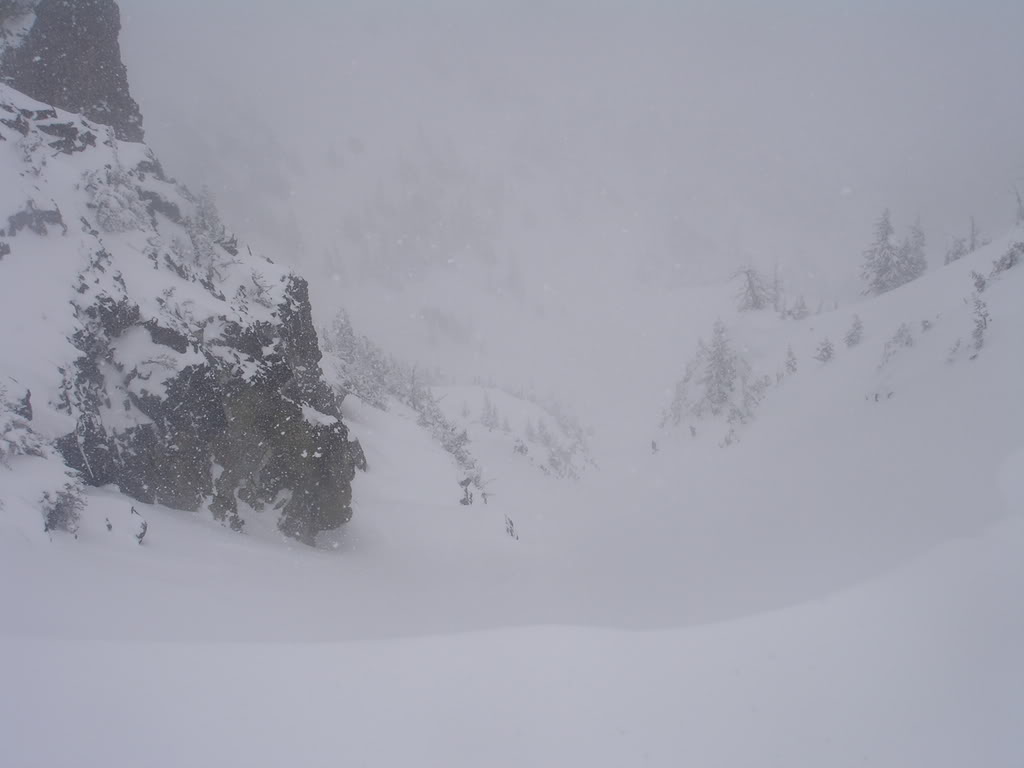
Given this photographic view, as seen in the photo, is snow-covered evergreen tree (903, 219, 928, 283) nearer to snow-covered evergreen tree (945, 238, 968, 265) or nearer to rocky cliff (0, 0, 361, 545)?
snow-covered evergreen tree (945, 238, 968, 265)

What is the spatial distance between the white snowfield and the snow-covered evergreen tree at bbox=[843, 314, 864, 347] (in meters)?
8.28

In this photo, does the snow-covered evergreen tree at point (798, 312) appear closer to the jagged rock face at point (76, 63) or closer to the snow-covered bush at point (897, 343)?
the snow-covered bush at point (897, 343)

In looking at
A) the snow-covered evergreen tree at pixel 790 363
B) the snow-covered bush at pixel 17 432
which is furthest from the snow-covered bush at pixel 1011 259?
the snow-covered bush at pixel 17 432

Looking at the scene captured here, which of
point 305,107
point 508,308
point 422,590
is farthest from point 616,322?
point 305,107

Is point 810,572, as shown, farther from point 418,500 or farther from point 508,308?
point 508,308

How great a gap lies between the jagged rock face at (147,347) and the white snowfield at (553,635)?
108cm

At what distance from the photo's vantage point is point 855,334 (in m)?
22.4

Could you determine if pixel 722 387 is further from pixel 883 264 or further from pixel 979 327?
pixel 883 264

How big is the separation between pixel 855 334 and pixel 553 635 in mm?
22801

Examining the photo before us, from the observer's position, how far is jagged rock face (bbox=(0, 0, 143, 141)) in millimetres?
14086

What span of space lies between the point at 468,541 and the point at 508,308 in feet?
210

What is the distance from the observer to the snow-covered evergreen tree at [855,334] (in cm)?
2234

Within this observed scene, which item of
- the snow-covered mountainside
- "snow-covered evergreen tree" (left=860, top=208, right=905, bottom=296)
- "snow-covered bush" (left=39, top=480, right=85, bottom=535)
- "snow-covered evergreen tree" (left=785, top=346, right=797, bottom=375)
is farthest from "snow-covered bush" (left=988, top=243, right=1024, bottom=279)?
"snow-covered bush" (left=39, top=480, right=85, bottom=535)

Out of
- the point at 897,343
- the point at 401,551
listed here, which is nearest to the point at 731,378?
the point at 897,343
